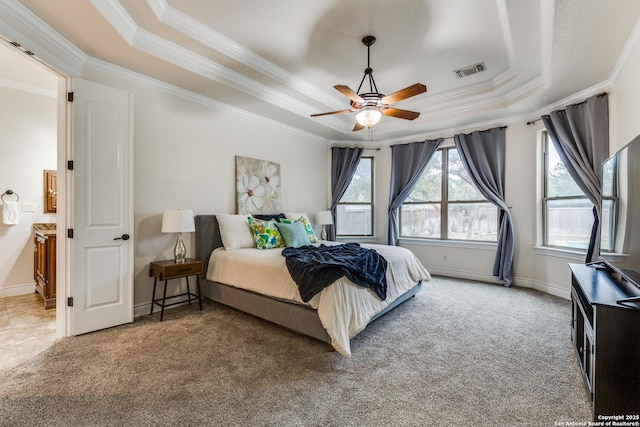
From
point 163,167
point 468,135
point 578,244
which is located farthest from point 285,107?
point 578,244

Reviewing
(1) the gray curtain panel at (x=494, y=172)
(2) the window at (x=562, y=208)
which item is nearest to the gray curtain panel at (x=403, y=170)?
(1) the gray curtain panel at (x=494, y=172)

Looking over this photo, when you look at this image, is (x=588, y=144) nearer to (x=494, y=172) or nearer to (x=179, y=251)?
(x=494, y=172)

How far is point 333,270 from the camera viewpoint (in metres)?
2.46

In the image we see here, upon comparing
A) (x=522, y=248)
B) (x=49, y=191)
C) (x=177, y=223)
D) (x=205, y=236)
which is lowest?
(x=522, y=248)

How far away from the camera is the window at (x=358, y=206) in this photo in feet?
19.6

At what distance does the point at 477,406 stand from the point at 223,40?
3702 millimetres

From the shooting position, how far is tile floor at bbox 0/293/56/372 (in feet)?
7.79

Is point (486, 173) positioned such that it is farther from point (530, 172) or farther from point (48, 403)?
point (48, 403)

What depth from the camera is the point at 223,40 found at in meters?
2.96

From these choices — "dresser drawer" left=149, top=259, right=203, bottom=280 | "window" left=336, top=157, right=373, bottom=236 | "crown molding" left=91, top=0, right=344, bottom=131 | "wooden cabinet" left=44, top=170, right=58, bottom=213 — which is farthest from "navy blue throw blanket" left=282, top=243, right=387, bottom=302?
"wooden cabinet" left=44, top=170, right=58, bottom=213

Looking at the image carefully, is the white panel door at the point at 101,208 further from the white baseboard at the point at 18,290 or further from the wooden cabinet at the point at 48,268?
the white baseboard at the point at 18,290

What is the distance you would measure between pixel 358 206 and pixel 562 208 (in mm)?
3240

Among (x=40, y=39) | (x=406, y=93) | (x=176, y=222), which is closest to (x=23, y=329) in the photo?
(x=176, y=222)

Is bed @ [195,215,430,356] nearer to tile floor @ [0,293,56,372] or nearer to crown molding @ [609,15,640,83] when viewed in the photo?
tile floor @ [0,293,56,372]
